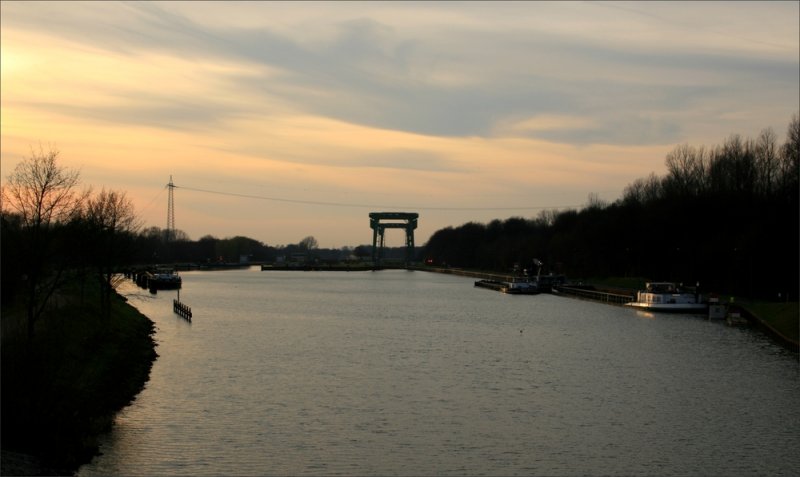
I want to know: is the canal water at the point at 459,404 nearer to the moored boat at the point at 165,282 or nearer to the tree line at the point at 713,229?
the tree line at the point at 713,229

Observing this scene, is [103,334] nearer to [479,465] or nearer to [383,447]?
[383,447]

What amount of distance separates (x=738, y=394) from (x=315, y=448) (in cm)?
1716

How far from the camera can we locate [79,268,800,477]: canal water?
2291 centimetres

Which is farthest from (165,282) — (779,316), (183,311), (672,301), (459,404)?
(459,404)

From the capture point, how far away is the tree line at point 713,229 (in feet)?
245

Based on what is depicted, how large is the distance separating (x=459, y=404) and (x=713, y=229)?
2694 inches

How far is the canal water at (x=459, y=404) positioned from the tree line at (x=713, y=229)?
2109 cm

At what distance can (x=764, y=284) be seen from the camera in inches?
2948

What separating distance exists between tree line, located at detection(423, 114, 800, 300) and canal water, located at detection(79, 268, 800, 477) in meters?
21.1

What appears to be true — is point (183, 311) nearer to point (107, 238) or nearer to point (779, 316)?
point (107, 238)

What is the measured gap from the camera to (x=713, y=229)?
91375mm

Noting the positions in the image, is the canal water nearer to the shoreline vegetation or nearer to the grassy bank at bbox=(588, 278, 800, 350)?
the shoreline vegetation

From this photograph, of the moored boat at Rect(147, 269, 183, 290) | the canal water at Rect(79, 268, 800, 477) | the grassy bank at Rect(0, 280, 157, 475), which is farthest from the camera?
the moored boat at Rect(147, 269, 183, 290)

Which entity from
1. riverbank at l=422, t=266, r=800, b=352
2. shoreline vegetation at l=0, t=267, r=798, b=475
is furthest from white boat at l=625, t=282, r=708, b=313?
shoreline vegetation at l=0, t=267, r=798, b=475
